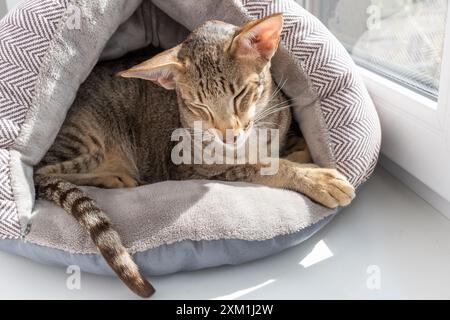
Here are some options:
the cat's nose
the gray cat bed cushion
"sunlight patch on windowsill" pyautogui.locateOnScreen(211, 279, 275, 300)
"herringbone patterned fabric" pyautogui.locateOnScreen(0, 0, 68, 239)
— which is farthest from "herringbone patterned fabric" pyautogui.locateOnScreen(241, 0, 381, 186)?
"herringbone patterned fabric" pyautogui.locateOnScreen(0, 0, 68, 239)

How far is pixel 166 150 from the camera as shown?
1418 millimetres

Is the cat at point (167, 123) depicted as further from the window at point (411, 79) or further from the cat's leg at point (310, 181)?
the window at point (411, 79)

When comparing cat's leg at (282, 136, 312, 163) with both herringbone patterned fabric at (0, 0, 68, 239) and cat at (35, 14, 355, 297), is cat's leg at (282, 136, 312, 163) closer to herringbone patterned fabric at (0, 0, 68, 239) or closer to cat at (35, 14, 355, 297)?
cat at (35, 14, 355, 297)

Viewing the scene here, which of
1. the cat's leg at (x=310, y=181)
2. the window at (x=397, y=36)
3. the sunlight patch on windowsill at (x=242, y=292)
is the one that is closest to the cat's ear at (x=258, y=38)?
the cat's leg at (x=310, y=181)

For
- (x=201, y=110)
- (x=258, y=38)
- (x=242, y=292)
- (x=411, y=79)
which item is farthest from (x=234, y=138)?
(x=411, y=79)

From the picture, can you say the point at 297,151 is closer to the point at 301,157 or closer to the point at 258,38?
the point at 301,157

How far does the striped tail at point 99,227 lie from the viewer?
36.2 inches

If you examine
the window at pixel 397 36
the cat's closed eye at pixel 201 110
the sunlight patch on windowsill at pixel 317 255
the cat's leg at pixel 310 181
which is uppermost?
the window at pixel 397 36

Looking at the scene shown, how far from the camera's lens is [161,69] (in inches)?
44.8

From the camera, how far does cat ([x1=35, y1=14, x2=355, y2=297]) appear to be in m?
1.07

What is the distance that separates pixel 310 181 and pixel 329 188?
0.05m

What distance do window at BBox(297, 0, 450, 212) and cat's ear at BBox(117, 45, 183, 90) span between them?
22.9 inches

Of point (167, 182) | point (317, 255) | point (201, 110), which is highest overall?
point (201, 110)

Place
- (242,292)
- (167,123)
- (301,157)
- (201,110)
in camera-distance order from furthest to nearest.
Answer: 1. (167,123)
2. (301,157)
3. (201,110)
4. (242,292)
